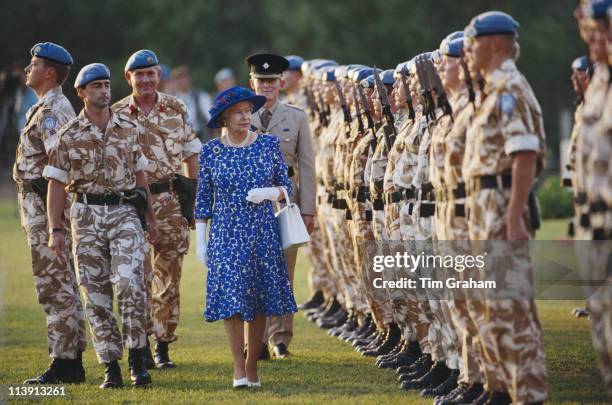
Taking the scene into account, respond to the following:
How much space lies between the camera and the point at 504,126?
27.2 ft

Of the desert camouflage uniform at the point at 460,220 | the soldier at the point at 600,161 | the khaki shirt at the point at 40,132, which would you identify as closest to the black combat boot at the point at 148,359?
the khaki shirt at the point at 40,132

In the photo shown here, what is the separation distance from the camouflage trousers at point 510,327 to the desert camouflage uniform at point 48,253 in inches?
161

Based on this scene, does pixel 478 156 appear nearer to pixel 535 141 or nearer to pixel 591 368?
pixel 535 141

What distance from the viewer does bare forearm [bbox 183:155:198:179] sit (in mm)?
12562

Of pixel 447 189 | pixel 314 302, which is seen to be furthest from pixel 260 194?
pixel 314 302

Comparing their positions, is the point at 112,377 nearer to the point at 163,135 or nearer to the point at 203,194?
the point at 203,194

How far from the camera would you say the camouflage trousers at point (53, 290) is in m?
11.2

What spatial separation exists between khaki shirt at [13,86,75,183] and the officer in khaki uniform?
79.8 inches

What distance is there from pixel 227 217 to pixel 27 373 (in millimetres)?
2490

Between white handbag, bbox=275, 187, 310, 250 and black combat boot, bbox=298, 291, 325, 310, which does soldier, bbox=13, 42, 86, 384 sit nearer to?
white handbag, bbox=275, 187, 310, 250

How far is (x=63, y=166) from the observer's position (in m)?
10.7

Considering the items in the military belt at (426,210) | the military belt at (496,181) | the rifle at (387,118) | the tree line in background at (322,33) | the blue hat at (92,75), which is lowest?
the military belt at (426,210)

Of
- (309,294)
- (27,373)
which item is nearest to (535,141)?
(27,373)

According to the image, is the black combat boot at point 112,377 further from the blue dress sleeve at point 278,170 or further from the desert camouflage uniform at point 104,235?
the blue dress sleeve at point 278,170
